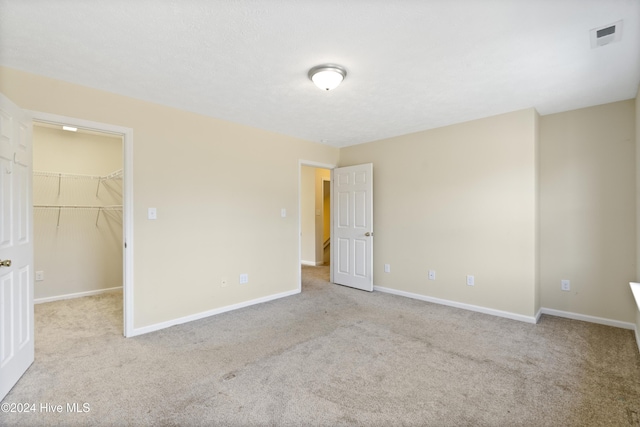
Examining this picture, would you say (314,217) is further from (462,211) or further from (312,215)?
(462,211)

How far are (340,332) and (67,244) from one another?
13.3 ft

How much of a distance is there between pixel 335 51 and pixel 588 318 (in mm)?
3870

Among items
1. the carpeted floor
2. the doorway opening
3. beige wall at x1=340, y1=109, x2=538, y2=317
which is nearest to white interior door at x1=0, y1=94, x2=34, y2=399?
the carpeted floor

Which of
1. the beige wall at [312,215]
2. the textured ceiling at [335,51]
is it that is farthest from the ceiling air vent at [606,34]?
the beige wall at [312,215]

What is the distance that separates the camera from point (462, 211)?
3.85 metres

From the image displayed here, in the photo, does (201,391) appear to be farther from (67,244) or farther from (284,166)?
(67,244)

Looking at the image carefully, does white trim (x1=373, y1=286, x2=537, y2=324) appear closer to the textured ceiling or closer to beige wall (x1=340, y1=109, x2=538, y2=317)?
beige wall (x1=340, y1=109, x2=538, y2=317)

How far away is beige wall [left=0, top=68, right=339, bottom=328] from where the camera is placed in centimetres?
288

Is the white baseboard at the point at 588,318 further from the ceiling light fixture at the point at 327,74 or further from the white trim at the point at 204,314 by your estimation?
the ceiling light fixture at the point at 327,74

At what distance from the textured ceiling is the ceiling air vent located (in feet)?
0.17

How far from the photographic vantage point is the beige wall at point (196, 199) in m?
2.88

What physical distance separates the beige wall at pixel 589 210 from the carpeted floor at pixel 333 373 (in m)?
0.35

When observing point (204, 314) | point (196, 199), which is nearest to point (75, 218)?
point (196, 199)

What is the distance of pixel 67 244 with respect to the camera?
4.28 m
